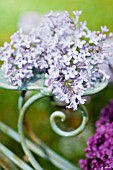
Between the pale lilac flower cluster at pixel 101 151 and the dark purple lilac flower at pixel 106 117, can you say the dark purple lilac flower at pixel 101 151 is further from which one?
the dark purple lilac flower at pixel 106 117

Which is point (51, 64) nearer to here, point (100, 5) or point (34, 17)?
point (34, 17)

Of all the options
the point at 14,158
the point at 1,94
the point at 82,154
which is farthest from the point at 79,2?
the point at 14,158

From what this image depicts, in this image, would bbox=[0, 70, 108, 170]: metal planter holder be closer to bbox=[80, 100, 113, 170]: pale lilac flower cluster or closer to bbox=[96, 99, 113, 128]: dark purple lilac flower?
bbox=[80, 100, 113, 170]: pale lilac flower cluster

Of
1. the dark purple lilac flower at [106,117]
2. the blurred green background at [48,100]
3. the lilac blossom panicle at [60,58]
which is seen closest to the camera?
the lilac blossom panicle at [60,58]

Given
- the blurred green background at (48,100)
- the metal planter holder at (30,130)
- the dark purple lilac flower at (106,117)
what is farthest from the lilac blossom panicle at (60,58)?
the blurred green background at (48,100)

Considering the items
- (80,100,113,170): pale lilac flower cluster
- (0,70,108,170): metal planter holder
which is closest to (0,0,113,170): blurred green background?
(0,70,108,170): metal planter holder

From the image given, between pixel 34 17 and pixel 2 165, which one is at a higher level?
pixel 34 17

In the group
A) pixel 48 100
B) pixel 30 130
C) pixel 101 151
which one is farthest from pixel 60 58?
pixel 48 100

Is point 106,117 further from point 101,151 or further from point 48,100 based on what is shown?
point 48,100
